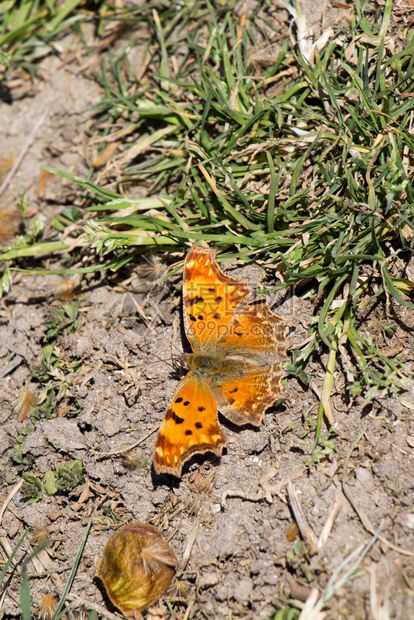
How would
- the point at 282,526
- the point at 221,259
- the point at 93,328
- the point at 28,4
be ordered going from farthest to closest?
the point at 28,4 → the point at 93,328 → the point at 221,259 → the point at 282,526

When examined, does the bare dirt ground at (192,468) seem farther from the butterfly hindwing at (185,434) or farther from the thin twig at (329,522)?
the butterfly hindwing at (185,434)

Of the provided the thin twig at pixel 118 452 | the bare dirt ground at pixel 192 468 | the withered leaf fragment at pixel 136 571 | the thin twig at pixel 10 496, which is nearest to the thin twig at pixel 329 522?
the bare dirt ground at pixel 192 468

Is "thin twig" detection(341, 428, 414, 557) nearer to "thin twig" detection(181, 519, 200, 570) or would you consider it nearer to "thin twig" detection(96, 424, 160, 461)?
"thin twig" detection(181, 519, 200, 570)

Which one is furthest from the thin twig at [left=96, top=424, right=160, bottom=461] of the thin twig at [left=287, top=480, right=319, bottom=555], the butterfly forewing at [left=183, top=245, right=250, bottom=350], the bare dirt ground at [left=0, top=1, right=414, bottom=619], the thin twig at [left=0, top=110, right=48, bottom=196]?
the thin twig at [left=0, top=110, right=48, bottom=196]

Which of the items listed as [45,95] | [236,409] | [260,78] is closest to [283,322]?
[236,409]

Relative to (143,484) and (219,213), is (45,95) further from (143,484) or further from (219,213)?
(143,484)

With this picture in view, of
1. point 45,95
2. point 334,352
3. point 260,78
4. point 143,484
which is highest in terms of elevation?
point 45,95
